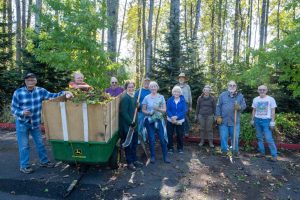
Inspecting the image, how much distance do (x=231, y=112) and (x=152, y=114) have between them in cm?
216

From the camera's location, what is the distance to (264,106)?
752 centimetres

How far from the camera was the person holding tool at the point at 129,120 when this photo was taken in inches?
248

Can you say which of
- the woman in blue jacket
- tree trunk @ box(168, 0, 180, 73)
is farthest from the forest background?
the woman in blue jacket

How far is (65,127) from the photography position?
5449mm

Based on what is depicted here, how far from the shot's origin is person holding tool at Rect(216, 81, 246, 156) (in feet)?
24.9

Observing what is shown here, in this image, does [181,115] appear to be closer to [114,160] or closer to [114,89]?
[114,89]

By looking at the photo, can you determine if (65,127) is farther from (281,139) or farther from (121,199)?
(281,139)

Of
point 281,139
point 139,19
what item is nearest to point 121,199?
point 281,139

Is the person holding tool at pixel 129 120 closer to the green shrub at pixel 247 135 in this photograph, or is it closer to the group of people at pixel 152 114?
the group of people at pixel 152 114

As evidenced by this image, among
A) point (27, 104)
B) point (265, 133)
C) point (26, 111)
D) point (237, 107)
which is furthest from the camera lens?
point (265, 133)

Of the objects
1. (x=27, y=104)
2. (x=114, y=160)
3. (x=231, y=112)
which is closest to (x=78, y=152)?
(x=114, y=160)

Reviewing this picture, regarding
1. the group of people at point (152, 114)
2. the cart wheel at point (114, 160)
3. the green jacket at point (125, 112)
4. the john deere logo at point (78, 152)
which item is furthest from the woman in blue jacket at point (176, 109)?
the john deere logo at point (78, 152)

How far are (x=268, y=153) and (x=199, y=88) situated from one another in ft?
11.9

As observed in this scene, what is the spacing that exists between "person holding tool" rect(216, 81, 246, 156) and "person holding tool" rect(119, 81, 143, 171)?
249 centimetres
